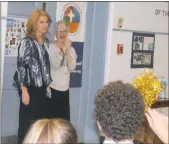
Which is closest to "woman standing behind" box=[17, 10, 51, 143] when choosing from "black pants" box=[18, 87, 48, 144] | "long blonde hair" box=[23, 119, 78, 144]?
"black pants" box=[18, 87, 48, 144]

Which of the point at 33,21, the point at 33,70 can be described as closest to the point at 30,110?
the point at 33,70

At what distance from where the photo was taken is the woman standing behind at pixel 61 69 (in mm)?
3969

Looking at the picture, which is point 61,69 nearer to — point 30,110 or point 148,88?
point 30,110

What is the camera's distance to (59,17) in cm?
411

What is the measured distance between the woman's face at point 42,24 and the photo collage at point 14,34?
163 millimetres

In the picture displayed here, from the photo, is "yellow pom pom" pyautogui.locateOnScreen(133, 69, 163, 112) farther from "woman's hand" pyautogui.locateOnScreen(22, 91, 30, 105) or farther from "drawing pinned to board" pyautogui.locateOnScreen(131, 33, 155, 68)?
"drawing pinned to board" pyautogui.locateOnScreen(131, 33, 155, 68)

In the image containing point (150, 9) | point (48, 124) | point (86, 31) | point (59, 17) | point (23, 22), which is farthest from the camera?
point (150, 9)

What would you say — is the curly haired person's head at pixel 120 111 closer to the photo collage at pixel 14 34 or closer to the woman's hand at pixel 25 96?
the woman's hand at pixel 25 96

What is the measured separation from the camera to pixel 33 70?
362cm

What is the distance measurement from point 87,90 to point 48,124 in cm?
313

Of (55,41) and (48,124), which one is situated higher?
(55,41)

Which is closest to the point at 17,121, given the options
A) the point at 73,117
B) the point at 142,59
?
the point at 73,117

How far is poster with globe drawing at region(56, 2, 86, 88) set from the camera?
13.6 ft

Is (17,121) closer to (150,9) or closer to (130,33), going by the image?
(130,33)
